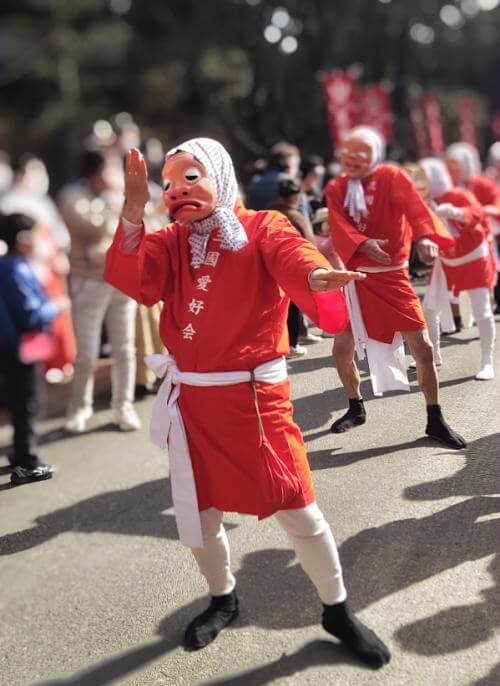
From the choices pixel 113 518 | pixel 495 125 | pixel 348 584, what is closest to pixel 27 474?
pixel 113 518

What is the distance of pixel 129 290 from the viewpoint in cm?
208

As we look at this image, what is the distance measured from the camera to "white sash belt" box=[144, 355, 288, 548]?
2.14m

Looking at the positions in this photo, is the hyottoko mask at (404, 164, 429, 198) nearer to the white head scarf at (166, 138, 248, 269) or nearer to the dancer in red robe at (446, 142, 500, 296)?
the dancer in red robe at (446, 142, 500, 296)

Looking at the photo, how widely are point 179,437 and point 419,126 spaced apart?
15.2 meters

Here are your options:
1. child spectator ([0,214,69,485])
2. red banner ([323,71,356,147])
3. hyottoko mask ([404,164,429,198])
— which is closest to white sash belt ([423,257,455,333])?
hyottoko mask ([404,164,429,198])

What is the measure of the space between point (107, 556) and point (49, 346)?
31.7 inches

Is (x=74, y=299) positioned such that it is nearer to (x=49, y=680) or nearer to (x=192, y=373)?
(x=192, y=373)

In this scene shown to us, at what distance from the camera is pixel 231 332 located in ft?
6.78

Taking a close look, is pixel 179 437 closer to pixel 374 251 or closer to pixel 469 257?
pixel 374 251

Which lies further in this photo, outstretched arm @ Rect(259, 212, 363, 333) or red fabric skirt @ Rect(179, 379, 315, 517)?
red fabric skirt @ Rect(179, 379, 315, 517)

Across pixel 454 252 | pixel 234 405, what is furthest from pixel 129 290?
pixel 454 252

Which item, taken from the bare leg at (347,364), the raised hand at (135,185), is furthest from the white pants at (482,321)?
the raised hand at (135,185)

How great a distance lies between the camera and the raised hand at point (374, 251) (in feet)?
6.93

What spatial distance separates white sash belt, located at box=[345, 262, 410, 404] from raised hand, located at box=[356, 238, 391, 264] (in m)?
0.03
